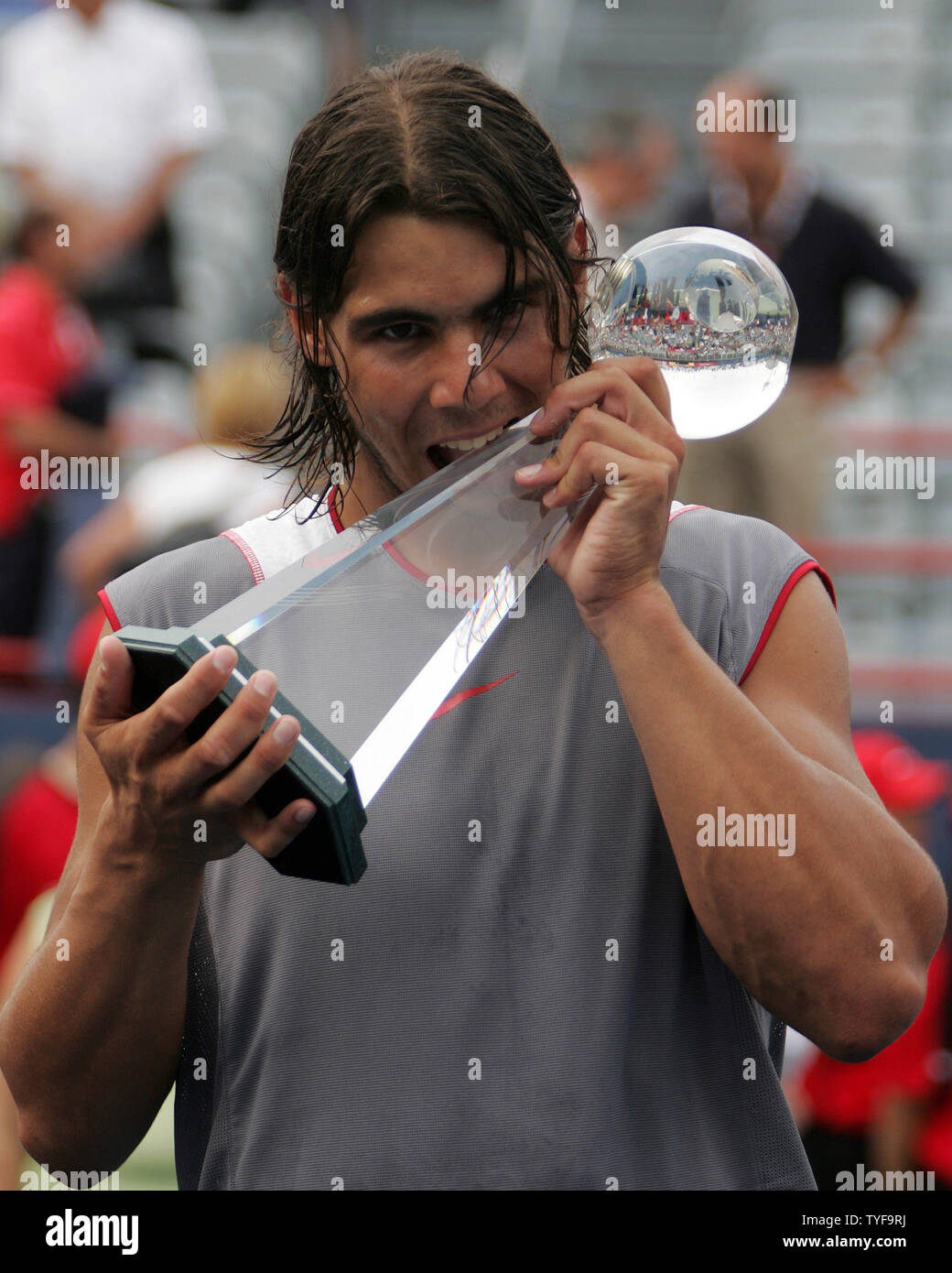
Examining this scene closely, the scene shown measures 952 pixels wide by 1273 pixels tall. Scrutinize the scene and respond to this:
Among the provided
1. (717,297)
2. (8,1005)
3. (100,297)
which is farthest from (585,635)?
(100,297)

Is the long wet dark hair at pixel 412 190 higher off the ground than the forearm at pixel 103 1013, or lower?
higher

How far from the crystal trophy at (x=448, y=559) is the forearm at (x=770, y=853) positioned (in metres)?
0.16

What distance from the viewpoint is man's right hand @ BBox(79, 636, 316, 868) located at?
111 centimetres

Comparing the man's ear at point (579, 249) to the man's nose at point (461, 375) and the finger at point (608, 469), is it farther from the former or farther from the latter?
the finger at point (608, 469)

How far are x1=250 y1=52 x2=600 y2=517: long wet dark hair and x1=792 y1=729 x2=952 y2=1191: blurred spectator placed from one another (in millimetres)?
2136

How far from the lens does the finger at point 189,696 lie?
1.10 metres

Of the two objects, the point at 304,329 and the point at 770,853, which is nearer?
the point at 770,853

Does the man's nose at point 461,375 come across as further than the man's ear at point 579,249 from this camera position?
No

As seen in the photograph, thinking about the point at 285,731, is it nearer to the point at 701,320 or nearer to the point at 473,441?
the point at 473,441

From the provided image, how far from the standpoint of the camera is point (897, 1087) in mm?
3580

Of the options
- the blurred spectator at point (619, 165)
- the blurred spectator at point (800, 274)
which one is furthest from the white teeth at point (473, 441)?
the blurred spectator at point (619, 165)

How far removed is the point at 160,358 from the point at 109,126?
789mm

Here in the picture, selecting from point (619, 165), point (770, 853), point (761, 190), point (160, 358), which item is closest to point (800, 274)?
point (761, 190)

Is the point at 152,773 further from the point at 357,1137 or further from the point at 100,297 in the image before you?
the point at 100,297
